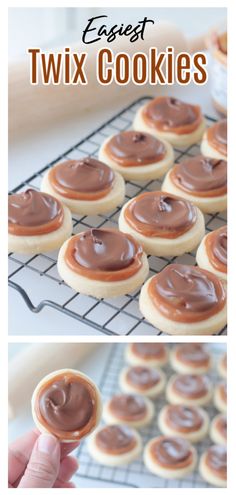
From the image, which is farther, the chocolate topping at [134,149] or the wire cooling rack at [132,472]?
the wire cooling rack at [132,472]

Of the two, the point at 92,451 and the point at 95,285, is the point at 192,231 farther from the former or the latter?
the point at 92,451

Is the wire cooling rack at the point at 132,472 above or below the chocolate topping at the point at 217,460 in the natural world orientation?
below

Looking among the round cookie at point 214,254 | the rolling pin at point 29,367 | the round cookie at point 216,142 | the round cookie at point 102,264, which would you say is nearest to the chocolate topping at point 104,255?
the round cookie at point 102,264

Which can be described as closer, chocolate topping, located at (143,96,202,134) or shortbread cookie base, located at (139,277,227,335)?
shortbread cookie base, located at (139,277,227,335)

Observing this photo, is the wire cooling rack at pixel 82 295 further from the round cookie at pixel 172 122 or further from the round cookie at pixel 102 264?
the round cookie at pixel 172 122

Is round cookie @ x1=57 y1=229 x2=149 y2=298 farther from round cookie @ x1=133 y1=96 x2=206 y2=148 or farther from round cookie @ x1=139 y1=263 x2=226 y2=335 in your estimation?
round cookie @ x1=133 y1=96 x2=206 y2=148

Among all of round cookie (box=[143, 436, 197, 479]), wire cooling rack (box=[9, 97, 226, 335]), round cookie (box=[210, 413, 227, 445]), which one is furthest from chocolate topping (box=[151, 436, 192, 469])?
wire cooling rack (box=[9, 97, 226, 335])

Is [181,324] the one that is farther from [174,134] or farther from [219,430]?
[219,430]
